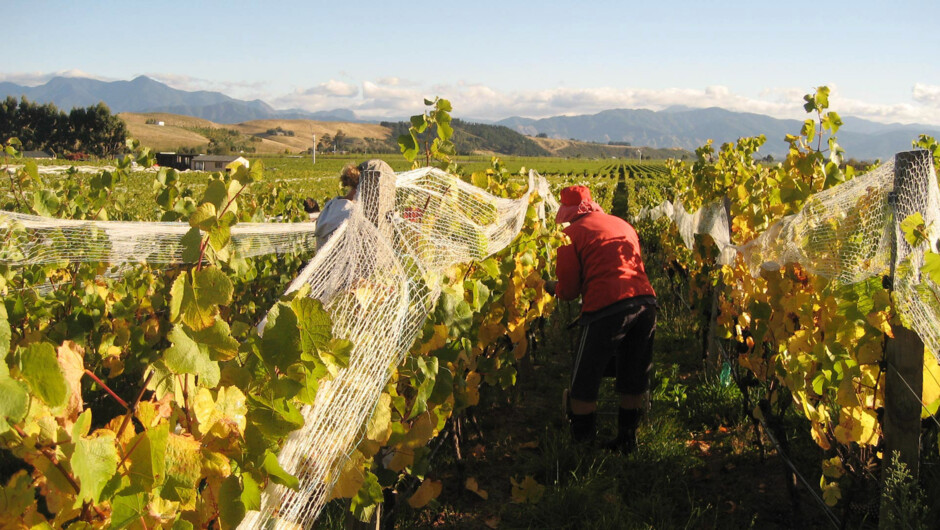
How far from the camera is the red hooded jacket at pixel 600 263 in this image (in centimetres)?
317

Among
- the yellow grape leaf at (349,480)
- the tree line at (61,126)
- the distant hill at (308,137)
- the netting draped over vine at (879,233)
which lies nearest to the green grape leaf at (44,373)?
the yellow grape leaf at (349,480)

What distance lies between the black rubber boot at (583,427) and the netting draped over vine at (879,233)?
1.31 meters

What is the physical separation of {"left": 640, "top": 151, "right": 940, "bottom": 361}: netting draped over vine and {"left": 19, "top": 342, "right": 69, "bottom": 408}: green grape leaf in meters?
1.96

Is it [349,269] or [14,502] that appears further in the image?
[349,269]

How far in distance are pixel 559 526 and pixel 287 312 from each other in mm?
2104

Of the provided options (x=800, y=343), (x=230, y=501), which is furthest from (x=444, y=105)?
(x=230, y=501)

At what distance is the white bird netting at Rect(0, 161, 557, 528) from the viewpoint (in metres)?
1.40

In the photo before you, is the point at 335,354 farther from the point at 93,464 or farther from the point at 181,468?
the point at 93,464

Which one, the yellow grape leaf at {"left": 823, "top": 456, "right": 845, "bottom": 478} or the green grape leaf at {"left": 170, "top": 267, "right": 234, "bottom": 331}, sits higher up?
the green grape leaf at {"left": 170, "top": 267, "right": 234, "bottom": 331}

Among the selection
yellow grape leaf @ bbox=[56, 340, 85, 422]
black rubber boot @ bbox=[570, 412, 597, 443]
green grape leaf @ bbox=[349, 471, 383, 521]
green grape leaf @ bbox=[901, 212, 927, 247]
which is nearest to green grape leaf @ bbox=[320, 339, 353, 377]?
yellow grape leaf @ bbox=[56, 340, 85, 422]

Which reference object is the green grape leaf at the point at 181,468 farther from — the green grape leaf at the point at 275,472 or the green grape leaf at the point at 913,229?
the green grape leaf at the point at 913,229

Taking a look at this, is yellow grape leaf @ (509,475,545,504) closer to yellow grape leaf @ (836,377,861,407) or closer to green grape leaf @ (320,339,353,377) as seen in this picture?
yellow grape leaf @ (836,377,861,407)

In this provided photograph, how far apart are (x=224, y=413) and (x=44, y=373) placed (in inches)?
14.4

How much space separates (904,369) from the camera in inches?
79.7
